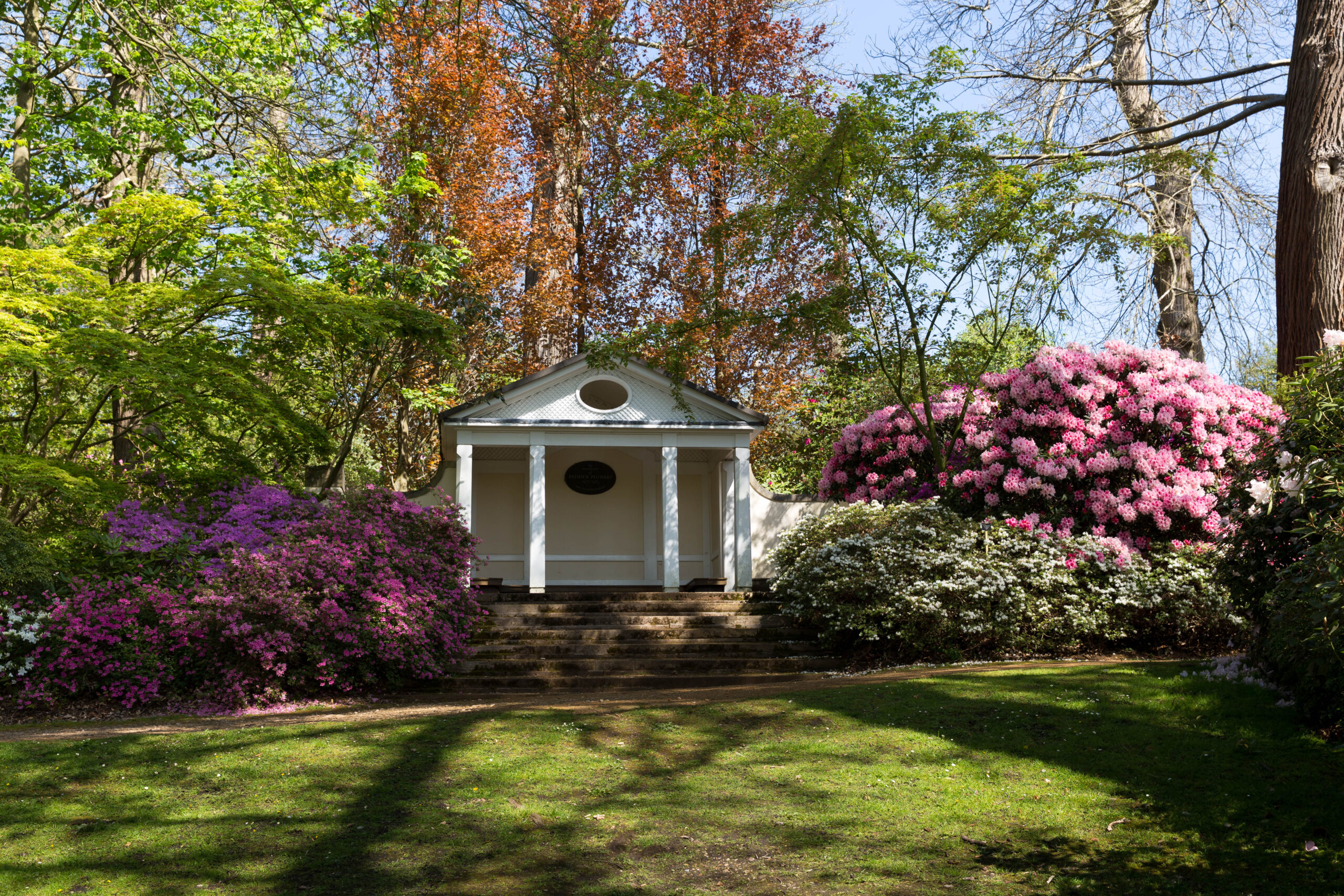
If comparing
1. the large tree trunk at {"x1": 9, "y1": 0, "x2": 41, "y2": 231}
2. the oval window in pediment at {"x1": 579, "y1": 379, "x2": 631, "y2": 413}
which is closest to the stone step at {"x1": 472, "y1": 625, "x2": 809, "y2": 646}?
the oval window in pediment at {"x1": 579, "y1": 379, "x2": 631, "y2": 413}

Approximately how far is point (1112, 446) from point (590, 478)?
8.80m

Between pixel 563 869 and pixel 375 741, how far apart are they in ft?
8.78

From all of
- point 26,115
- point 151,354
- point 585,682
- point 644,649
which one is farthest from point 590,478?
point 26,115

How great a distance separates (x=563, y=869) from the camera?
4.54m

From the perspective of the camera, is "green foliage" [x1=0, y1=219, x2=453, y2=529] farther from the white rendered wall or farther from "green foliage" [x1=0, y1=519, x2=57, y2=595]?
the white rendered wall

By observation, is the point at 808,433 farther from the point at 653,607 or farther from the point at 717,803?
the point at 717,803

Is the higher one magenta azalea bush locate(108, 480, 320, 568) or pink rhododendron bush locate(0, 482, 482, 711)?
magenta azalea bush locate(108, 480, 320, 568)

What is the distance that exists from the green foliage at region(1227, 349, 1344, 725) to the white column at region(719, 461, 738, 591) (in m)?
8.90

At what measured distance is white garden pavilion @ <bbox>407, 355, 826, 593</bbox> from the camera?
15031 millimetres

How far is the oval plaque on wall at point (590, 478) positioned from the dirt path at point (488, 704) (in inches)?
273

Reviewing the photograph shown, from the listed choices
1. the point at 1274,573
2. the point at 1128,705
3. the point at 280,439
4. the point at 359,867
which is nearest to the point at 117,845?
the point at 359,867

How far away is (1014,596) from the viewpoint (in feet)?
35.9

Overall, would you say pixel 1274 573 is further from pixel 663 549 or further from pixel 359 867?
pixel 663 549

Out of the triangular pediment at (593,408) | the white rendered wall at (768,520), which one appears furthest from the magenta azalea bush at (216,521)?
the white rendered wall at (768,520)
